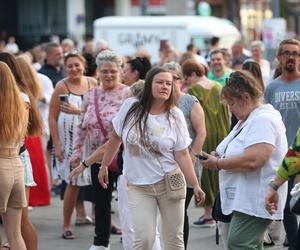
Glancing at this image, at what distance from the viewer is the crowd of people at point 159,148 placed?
659 cm

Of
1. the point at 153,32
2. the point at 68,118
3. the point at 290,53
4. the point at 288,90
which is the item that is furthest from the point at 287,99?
the point at 153,32

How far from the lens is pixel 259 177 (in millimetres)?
6609

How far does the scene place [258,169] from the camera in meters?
6.59

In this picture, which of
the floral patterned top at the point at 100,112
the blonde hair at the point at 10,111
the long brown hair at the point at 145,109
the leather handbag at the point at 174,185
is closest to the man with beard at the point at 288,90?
the floral patterned top at the point at 100,112

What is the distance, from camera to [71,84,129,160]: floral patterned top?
926 centimetres

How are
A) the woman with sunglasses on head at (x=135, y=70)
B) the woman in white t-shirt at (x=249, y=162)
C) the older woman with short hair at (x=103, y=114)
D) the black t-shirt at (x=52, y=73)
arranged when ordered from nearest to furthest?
the woman in white t-shirt at (x=249, y=162), the older woman with short hair at (x=103, y=114), the woman with sunglasses on head at (x=135, y=70), the black t-shirt at (x=52, y=73)

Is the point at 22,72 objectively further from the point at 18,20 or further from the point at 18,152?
the point at 18,20

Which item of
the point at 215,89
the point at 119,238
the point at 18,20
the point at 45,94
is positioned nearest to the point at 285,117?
the point at 215,89

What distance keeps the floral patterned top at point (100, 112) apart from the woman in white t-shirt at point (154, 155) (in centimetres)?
159

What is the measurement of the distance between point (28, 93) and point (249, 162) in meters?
2.60

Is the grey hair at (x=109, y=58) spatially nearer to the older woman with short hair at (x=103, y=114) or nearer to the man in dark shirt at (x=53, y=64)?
the older woman with short hair at (x=103, y=114)

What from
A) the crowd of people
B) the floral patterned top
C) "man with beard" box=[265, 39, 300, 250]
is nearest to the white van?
the crowd of people

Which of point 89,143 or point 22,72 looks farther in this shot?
point 89,143

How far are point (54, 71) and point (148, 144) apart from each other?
6953 mm
